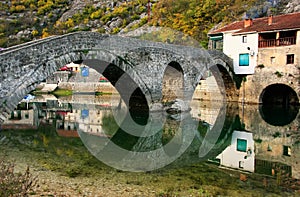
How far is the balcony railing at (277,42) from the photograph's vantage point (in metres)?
22.3

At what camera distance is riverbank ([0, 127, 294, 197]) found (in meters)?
6.84

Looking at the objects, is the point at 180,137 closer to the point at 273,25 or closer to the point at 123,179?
the point at 123,179

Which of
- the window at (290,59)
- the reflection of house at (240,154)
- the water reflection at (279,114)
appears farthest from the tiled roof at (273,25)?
the reflection of house at (240,154)

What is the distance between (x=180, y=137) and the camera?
1325cm

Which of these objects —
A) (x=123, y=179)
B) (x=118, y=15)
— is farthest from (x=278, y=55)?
(x=118, y=15)

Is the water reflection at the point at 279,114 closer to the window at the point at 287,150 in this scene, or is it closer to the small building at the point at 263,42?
the small building at the point at 263,42

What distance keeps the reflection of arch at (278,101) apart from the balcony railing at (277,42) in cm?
299

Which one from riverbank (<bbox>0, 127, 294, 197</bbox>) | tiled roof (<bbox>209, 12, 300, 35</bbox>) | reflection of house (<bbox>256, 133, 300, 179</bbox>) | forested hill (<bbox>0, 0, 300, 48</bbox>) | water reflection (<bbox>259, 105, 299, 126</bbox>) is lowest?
riverbank (<bbox>0, 127, 294, 197</bbox>)

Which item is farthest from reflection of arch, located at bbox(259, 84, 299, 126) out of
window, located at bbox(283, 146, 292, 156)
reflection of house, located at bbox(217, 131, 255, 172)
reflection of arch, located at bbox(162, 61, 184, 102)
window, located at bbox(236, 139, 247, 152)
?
window, located at bbox(283, 146, 292, 156)

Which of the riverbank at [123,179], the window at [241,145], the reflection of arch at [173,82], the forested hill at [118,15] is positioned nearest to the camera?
the riverbank at [123,179]

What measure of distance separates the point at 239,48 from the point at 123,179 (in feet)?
63.5

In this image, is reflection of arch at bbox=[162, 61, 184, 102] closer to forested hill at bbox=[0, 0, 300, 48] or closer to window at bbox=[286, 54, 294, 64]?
window at bbox=[286, 54, 294, 64]

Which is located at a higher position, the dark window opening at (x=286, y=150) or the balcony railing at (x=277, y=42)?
the balcony railing at (x=277, y=42)

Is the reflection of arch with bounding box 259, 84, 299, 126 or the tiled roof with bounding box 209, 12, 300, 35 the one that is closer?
the reflection of arch with bounding box 259, 84, 299, 126
